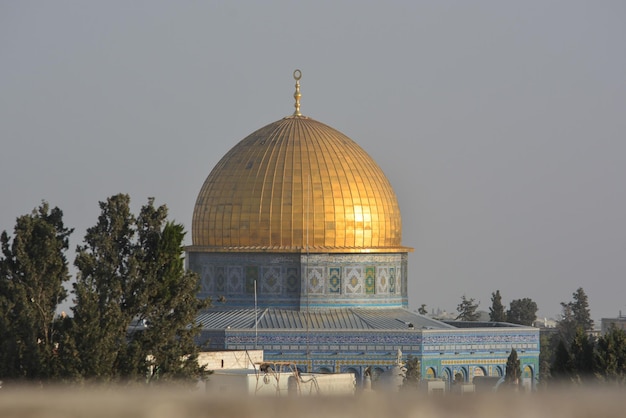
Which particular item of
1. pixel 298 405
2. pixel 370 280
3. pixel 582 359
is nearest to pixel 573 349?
pixel 582 359

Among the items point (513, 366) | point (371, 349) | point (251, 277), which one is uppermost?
point (251, 277)

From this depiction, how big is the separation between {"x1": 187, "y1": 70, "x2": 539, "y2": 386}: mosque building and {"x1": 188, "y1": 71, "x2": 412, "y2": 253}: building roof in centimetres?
3

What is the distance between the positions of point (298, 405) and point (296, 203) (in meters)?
35.9

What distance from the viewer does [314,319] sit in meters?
37.5

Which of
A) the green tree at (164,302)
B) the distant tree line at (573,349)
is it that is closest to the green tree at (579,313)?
the distant tree line at (573,349)

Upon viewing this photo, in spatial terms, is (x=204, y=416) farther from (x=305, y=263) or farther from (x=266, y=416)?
(x=305, y=263)

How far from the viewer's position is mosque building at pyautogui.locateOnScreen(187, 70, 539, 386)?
37.1 m

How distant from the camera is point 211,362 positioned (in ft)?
102

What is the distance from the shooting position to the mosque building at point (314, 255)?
3712cm

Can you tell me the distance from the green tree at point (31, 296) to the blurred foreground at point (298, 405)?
1598 cm

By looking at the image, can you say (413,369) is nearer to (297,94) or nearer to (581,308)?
(297,94)

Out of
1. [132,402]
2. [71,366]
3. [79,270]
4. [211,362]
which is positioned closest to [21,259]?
[79,270]

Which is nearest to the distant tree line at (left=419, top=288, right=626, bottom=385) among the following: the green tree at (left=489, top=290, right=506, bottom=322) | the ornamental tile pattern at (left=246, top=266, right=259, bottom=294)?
the green tree at (left=489, top=290, right=506, bottom=322)

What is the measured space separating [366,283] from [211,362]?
8.48 meters
